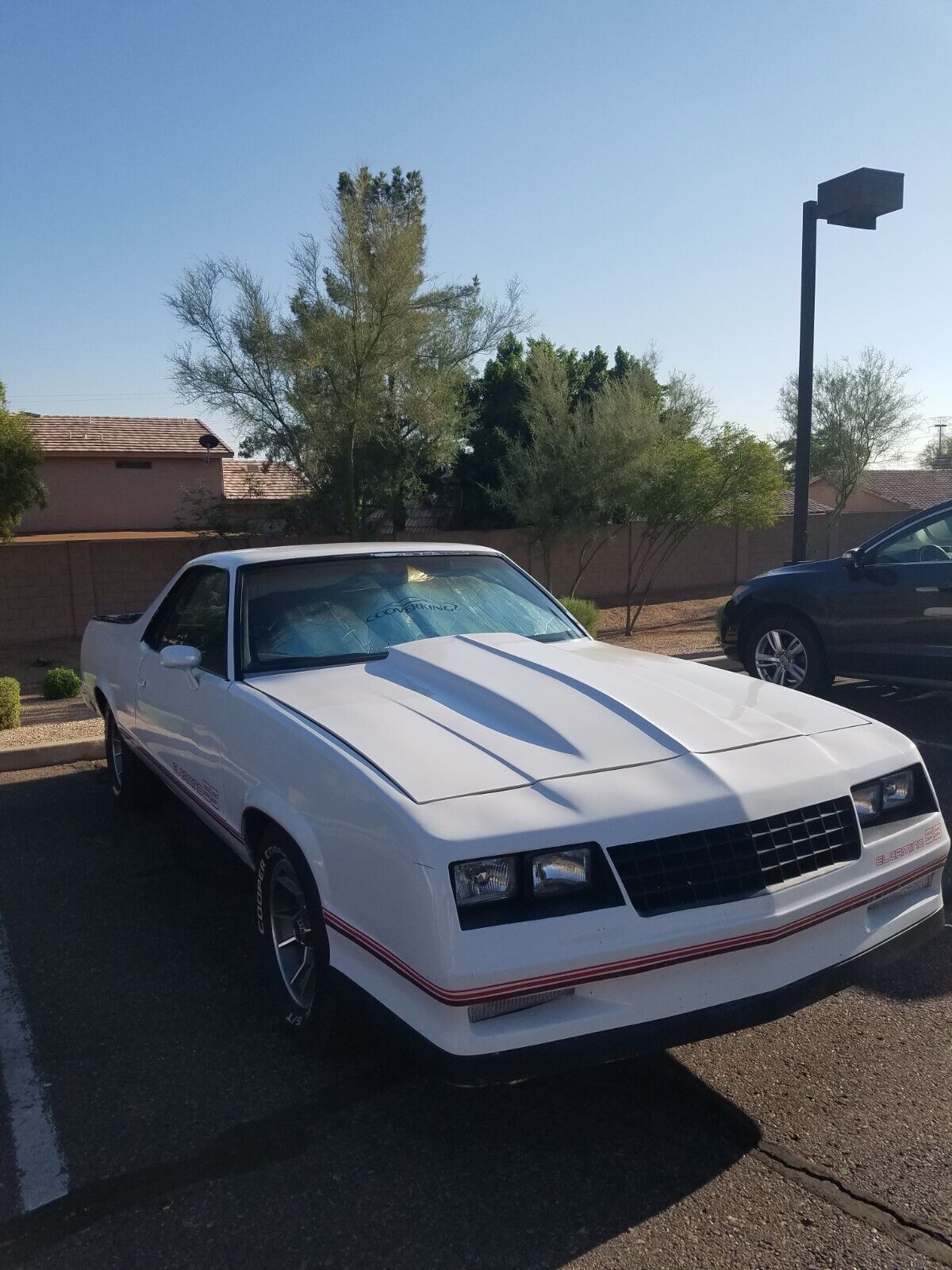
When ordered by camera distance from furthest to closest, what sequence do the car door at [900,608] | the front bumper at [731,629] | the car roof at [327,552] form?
1. the front bumper at [731,629]
2. the car door at [900,608]
3. the car roof at [327,552]

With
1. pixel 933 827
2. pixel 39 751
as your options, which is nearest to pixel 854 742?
pixel 933 827

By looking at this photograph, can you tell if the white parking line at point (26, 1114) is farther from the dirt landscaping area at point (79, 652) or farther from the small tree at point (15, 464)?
the small tree at point (15, 464)

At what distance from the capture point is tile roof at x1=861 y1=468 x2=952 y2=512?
47250 mm

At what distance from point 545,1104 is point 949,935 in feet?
6.82

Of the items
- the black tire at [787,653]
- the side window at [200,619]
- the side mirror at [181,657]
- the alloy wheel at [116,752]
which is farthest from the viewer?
the black tire at [787,653]

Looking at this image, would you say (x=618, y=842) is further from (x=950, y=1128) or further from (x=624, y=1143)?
(x=950, y=1128)

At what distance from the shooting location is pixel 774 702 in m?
3.81

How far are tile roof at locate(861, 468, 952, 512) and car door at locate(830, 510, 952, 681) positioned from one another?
38.0 m

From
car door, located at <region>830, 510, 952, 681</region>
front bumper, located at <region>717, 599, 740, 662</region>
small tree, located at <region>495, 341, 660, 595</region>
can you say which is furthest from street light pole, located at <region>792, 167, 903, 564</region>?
small tree, located at <region>495, 341, 660, 595</region>

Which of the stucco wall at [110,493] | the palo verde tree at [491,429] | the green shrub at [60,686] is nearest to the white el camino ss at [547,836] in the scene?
the green shrub at [60,686]

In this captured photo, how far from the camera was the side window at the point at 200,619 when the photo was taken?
460 cm

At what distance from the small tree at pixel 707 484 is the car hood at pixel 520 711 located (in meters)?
13.8

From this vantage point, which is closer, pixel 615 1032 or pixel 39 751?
pixel 615 1032

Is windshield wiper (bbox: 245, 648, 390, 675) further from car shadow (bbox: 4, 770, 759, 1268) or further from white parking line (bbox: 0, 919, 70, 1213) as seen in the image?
white parking line (bbox: 0, 919, 70, 1213)
